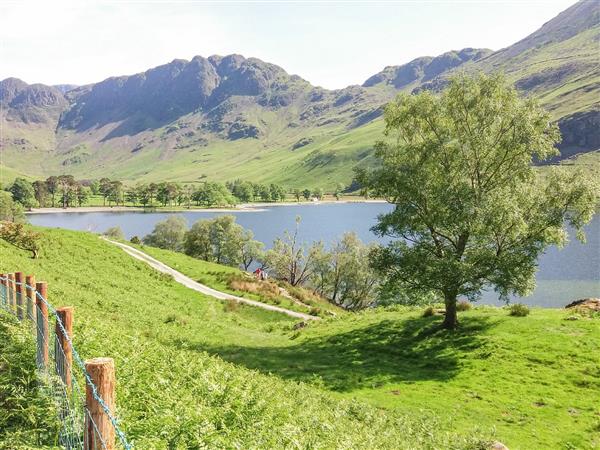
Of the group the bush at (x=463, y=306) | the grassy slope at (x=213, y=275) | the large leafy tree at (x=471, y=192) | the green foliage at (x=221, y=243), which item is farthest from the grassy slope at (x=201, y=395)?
the green foliage at (x=221, y=243)

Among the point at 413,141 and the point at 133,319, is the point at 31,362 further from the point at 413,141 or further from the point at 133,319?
the point at 413,141

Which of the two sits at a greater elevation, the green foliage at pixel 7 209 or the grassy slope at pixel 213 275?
the green foliage at pixel 7 209

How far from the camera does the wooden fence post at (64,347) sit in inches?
361

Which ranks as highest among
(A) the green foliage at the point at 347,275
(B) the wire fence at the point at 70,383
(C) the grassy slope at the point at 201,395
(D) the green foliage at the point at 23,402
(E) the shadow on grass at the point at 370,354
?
(B) the wire fence at the point at 70,383

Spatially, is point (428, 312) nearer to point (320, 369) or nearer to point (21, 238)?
point (320, 369)

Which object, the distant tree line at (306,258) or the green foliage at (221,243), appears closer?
the distant tree line at (306,258)

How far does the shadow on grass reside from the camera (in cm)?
2775

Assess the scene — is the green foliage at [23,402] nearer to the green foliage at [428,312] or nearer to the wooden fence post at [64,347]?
the wooden fence post at [64,347]

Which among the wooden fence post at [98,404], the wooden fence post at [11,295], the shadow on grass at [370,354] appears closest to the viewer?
the wooden fence post at [98,404]

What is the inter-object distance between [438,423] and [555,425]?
6.21 metres

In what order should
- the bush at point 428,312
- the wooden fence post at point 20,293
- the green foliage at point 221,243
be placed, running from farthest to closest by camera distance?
the green foliage at point 221,243
the bush at point 428,312
the wooden fence post at point 20,293

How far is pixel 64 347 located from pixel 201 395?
510 cm

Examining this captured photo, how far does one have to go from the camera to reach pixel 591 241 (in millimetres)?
142125

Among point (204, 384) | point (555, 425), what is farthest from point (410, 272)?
point (204, 384)
